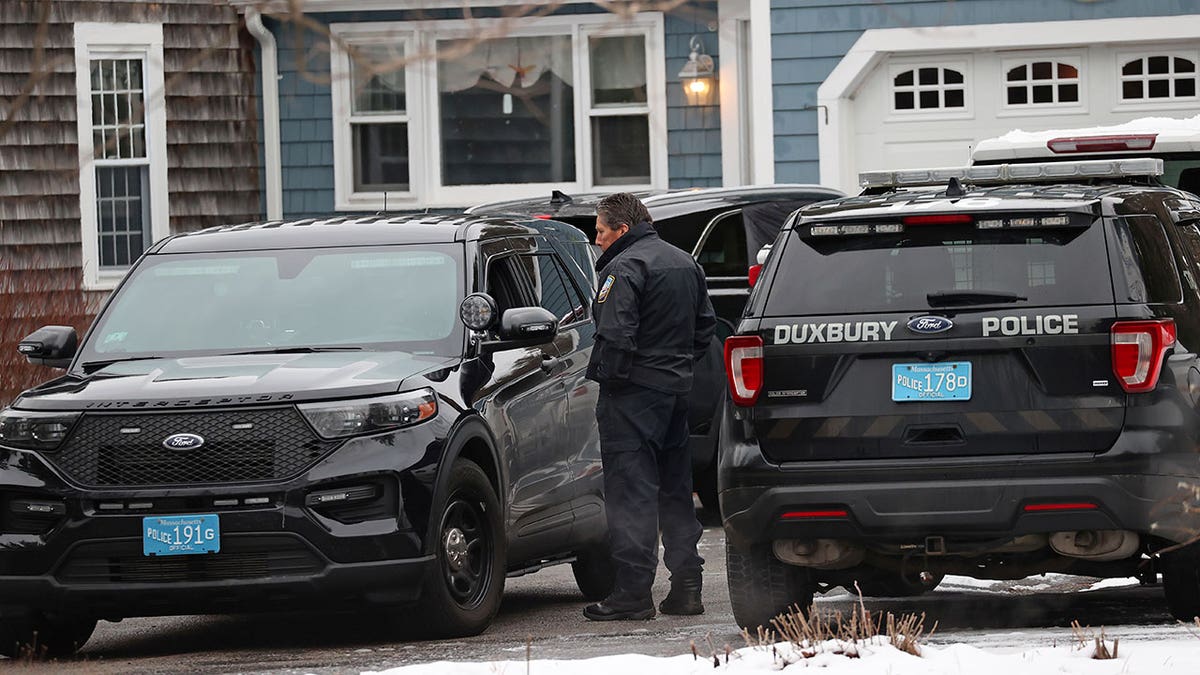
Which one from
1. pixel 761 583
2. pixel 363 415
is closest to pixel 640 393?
pixel 761 583

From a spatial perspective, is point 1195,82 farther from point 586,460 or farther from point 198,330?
point 198,330

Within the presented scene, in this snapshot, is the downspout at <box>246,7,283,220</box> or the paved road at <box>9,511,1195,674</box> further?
the downspout at <box>246,7,283,220</box>

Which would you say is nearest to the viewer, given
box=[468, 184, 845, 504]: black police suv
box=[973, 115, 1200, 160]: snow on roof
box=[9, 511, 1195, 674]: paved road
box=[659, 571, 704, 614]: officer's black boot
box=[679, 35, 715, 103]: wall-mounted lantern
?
box=[9, 511, 1195, 674]: paved road

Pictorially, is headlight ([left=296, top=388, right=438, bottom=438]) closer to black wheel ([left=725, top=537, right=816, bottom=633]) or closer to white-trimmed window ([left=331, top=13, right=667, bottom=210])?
black wheel ([left=725, top=537, right=816, bottom=633])

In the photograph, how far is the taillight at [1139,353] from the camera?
7.02m

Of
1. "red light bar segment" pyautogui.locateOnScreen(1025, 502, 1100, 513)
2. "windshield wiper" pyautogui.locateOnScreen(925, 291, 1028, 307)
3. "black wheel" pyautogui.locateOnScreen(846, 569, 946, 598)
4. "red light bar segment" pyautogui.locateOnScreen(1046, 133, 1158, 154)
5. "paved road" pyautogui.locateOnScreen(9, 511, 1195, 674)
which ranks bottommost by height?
"paved road" pyautogui.locateOnScreen(9, 511, 1195, 674)

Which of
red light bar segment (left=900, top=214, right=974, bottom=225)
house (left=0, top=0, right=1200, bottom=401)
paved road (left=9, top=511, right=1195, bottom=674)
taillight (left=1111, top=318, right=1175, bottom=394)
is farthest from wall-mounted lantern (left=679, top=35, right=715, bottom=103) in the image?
taillight (left=1111, top=318, right=1175, bottom=394)

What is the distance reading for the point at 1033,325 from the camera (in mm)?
7133

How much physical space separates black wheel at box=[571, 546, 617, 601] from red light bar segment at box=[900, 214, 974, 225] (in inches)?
117

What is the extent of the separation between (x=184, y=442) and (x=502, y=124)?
12.7 m

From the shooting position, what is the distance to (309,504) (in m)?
7.74

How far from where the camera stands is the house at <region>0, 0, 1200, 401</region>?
18250 mm

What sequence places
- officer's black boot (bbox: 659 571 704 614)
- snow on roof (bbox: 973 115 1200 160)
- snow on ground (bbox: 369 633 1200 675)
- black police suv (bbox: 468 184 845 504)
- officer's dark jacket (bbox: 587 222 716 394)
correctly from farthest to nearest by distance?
snow on roof (bbox: 973 115 1200 160), black police suv (bbox: 468 184 845 504), officer's black boot (bbox: 659 571 704 614), officer's dark jacket (bbox: 587 222 716 394), snow on ground (bbox: 369 633 1200 675)

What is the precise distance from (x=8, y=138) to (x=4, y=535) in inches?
461
